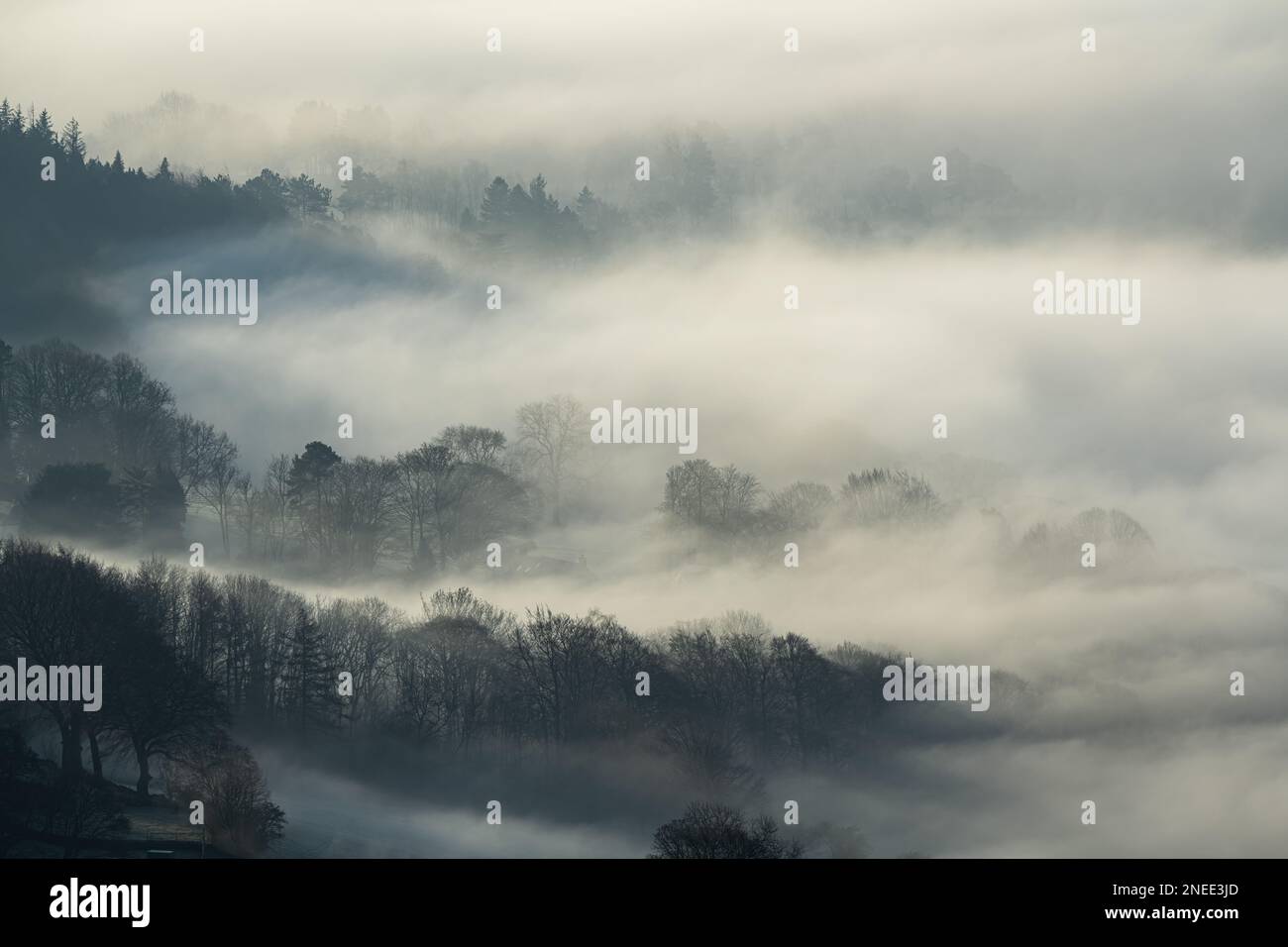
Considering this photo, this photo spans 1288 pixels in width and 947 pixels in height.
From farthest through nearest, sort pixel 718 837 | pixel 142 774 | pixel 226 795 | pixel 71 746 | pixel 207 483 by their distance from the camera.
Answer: pixel 207 483 → pixel 718 837 → pixel 226 795 → pixel 71 746 → pixel 142 774

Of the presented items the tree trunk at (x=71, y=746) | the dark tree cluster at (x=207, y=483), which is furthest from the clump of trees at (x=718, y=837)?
the dark tree cluster at (x=207, y=483)

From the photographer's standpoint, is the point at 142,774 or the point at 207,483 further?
the point at 207,483

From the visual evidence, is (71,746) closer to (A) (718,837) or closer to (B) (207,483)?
(A) (718,837)

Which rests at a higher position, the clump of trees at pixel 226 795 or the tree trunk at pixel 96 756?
the tree trunk at pixel 96 756

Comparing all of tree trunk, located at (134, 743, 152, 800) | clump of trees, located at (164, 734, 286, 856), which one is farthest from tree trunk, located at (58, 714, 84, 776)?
clump of trees, located at (164, 734, 286, 856)

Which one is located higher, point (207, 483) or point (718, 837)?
point (207, 483)

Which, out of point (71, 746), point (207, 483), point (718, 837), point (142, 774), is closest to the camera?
point (142, 774)

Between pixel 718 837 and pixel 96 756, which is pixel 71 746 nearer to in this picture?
pixel 96 756

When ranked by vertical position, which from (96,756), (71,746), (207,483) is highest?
(207,483)

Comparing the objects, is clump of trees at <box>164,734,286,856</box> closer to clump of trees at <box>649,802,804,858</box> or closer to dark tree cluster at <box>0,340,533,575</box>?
clump of trees at <box>649,802,804,858</box>

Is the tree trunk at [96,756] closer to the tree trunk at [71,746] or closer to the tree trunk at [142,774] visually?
the tree trunk at [71,746]

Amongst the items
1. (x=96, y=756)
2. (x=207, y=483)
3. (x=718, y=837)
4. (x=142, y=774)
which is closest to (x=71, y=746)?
Result: (x=96, y=756)

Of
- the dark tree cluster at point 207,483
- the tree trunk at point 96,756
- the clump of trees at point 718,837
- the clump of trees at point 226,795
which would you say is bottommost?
the clump of trees at point 718,837
